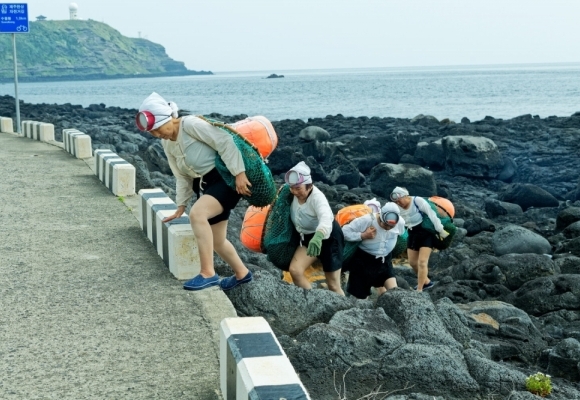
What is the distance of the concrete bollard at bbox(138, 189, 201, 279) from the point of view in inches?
245

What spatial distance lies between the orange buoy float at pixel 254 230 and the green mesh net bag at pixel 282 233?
1.62 feet

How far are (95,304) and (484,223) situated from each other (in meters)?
10.1

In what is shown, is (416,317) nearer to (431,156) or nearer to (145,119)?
(145,119)

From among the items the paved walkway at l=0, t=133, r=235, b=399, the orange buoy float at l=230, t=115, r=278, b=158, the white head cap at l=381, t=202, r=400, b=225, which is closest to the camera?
the paved walkway at l=0, t=133, r=235, b=399

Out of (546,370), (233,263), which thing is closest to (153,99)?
(233,263)

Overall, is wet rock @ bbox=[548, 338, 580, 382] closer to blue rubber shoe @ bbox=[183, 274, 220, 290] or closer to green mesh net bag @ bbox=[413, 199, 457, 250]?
A: blue rubber shoe @ bbox=[183, 274, 220, 290]

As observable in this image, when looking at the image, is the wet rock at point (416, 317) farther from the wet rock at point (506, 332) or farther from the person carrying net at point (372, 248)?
the person carrying net at point (372, 248)

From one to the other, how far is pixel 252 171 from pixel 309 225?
73.3 inches

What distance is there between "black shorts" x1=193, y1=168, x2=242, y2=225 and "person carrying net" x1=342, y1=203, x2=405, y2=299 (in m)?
2.68

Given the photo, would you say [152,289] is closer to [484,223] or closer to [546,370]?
[546,370]

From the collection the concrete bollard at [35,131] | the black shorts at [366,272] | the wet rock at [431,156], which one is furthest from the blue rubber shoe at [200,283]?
the wet rock at [431,156]

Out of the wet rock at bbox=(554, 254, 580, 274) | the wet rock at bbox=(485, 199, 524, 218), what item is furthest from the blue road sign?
the wet rock at bbox=(554, 254, 580, 274)

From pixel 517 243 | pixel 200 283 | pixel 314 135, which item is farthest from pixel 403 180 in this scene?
pixel 200 283

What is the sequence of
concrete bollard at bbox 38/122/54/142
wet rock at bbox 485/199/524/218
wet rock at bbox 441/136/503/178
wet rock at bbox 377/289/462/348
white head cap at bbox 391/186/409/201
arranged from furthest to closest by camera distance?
wet rock at bbox 441/136/503/178 → concrete bollard at bbox 38/122/54/142 → wet rock at bbox 485/199/524/218 → white head cap at bbox 391/186/409/201 → wet rock at bbox 377/289/462/348
